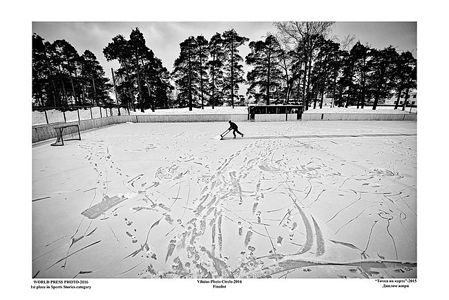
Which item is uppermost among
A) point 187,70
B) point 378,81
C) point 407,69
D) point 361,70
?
point 187,70

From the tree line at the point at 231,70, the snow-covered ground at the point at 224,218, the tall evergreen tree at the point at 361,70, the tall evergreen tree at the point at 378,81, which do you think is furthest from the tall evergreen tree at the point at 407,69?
the tree line at the point at 231,70

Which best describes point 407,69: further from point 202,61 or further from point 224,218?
point 202,61

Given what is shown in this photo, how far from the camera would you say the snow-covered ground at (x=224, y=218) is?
170 centimetres

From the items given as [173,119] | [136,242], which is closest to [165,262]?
[136,242]

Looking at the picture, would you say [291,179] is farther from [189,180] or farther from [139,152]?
[139,152]

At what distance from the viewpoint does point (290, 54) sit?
16.4 m

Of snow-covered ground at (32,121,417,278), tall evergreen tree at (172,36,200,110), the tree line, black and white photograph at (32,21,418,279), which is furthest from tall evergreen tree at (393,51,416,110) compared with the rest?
tall evergreen tree at (172,36,200,110)

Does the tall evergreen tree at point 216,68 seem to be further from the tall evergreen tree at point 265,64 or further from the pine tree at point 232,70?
the tall evergreen tree at point 265,64

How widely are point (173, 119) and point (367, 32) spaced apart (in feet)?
42.7

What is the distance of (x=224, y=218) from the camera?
2.29m

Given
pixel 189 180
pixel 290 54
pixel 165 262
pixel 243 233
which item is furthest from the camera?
pixel 290 54

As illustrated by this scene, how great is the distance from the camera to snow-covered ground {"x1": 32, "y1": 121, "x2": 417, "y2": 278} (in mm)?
1702

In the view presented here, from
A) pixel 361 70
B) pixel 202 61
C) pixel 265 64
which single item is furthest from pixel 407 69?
pixel 202 61

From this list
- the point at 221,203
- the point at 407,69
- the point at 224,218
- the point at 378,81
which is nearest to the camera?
the point at 224,218
